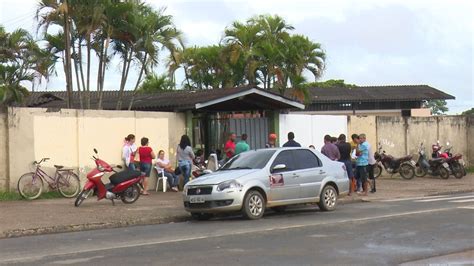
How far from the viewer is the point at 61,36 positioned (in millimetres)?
24562

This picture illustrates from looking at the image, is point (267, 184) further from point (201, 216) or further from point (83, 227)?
point (83, 227)

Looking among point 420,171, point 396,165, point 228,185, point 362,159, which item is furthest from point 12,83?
point 228,185

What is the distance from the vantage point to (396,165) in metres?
24.9

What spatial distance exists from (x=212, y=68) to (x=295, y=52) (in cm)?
572

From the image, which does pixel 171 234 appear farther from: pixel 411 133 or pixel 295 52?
pixel 295 52

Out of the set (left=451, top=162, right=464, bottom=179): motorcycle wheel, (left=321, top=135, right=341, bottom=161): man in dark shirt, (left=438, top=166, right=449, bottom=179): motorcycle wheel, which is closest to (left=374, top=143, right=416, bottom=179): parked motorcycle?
(left=438, top=166, right=449, bottom=179): motorcycle wheel

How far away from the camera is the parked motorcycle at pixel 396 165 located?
2448 cm

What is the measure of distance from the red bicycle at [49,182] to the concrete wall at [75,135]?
0.79ft

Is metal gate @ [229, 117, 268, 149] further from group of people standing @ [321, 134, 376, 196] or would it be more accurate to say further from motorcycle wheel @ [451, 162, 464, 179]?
motorcycle wheel @ [451, 162, 464, 179]

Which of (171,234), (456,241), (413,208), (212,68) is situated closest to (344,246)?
(456,241)

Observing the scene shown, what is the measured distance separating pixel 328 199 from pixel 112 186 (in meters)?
5.29

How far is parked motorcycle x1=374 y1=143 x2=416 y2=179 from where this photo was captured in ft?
80.3

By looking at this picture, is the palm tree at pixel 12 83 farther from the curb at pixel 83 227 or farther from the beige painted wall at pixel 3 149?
the curb at pixel 83 227

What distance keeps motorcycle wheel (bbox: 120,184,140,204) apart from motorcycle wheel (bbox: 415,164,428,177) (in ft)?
45.3
